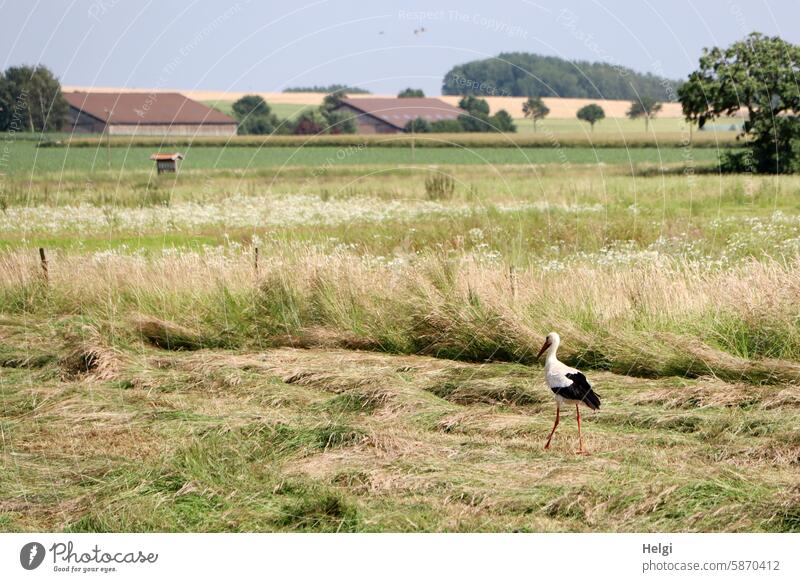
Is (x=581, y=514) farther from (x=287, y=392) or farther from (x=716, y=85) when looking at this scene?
(x=716, y=85)

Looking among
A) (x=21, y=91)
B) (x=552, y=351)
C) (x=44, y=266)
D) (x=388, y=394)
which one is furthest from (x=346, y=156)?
(x=552, y=351)

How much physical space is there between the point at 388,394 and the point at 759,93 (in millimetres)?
32479

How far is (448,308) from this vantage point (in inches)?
462

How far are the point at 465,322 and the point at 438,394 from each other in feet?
5.63

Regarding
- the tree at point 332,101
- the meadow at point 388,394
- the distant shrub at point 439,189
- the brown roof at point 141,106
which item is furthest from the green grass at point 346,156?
the meadow at point 388,394

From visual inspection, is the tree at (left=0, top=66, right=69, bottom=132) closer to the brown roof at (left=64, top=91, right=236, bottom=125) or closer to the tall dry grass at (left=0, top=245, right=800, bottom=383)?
the tall dry grass at (left=0, top=245, right=800, bottom=383)

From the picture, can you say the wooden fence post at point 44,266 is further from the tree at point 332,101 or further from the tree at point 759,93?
the tree at point 759,93

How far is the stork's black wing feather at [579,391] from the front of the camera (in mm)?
7273

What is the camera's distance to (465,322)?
1133 cm

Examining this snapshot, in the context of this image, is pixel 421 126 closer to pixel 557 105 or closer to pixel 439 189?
pixel 439 189

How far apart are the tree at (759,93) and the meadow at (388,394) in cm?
2075

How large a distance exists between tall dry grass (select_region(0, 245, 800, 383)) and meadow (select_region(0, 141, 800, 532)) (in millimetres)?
32

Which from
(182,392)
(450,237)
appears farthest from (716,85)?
(182,392)

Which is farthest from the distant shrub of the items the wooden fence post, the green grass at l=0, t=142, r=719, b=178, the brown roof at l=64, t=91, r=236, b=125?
the brown roof at l=64, t=91, r=236, b=125
